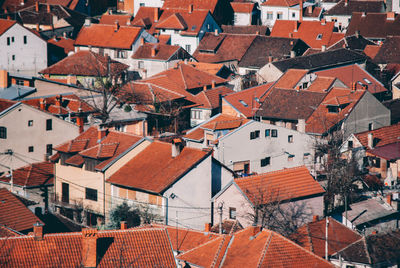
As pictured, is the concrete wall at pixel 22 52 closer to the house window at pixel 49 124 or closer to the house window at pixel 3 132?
the house window at pixel 49 124

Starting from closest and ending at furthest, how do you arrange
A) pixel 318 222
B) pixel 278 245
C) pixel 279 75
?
pixel 278 245 → pixel 318 222 → pixel 279 75

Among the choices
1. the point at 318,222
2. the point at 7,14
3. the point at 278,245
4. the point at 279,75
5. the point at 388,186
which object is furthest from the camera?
the point at 7,14

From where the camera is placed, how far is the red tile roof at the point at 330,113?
176ft

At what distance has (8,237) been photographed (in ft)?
107

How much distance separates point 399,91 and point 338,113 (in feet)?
38.9

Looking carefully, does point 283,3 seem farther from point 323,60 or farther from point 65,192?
point 65,192

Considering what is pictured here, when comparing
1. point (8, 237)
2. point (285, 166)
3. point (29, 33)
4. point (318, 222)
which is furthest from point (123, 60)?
point (8, 237)

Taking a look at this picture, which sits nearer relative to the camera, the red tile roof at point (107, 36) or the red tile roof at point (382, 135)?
the red tile roof at point (382, 135)

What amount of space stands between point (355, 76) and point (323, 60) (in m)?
3.27

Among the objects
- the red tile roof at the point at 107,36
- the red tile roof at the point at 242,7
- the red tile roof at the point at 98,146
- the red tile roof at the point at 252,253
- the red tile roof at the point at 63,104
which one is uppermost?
the red tile roof at the point at 242,7

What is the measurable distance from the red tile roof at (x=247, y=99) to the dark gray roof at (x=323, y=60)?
6112mm

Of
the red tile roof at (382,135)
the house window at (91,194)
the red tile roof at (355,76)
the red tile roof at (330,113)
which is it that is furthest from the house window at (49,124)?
the red tile roof at (355,76)

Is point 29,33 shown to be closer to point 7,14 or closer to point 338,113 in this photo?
point 7,14

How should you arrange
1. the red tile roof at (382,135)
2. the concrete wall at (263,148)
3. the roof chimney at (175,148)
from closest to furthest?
1. the roof chimney at (175,148)
2. the concrete wall at (263,148)
3. the red tile roof at (382,135)
